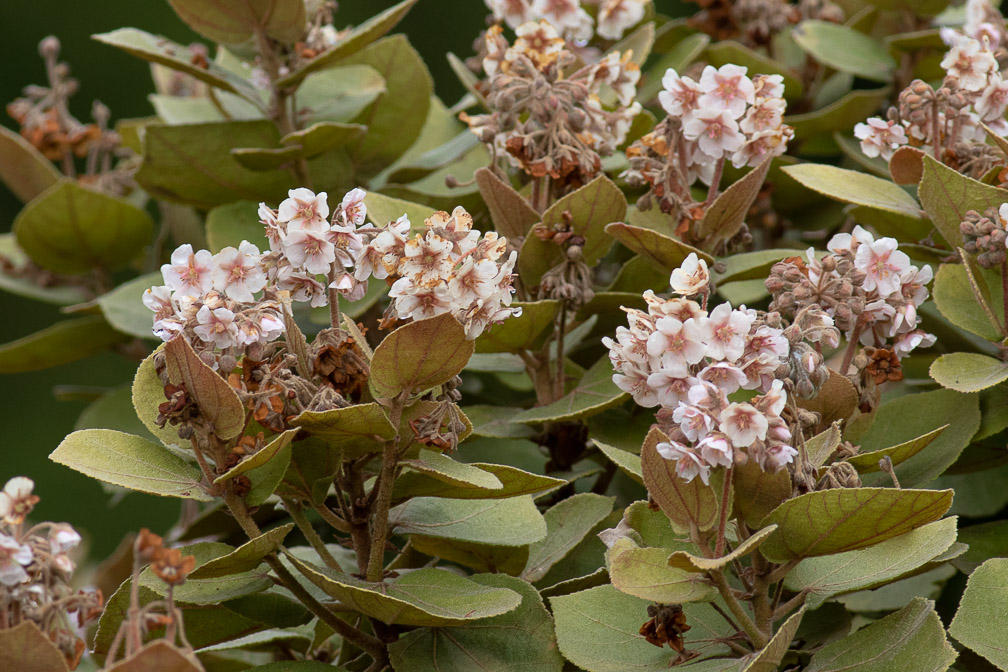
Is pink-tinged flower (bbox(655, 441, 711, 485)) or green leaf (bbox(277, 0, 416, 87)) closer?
pink-tinged flower (bbox(655, 441, 711, 485))

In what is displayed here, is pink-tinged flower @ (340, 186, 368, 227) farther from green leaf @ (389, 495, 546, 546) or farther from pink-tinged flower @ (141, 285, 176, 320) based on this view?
green leaf @ (389, 495, 546, 546)

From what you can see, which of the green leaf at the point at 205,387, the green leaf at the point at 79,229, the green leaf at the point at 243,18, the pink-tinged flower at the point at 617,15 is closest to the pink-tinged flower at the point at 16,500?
the green leaf at the point at 205,387

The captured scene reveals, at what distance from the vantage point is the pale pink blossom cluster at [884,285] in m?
1.07

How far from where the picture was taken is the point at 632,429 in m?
1.33

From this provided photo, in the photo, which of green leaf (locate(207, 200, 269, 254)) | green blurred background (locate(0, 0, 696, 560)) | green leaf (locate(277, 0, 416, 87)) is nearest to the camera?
green leaf (locate(277, 0, 416, 87))

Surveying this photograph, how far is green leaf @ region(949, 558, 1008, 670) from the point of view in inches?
39.0

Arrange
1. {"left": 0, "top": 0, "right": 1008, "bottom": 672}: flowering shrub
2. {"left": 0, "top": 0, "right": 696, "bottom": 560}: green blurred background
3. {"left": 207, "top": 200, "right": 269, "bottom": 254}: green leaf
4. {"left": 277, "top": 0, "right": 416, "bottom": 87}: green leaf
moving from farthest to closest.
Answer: {"left": 0, "top": 0, "right": 696, "bottom": 560}: green blurred background, {"left": 207, "top": 200, "right": 269, "bottom": 254}: green leaf, {"left": 277, "top": 0, "right": 416, "bottom": 87}: green leaf, {"left": 0, "top": 0, "right": 1008, "bottom": 672}: flowering shrub

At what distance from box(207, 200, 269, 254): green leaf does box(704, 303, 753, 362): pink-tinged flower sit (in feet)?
2.59

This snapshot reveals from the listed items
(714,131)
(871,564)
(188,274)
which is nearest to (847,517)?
(871,564)

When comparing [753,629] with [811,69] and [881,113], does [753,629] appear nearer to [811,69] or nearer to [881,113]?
[881,113]

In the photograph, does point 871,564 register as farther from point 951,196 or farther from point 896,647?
point 951,196

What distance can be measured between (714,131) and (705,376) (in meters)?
0.38

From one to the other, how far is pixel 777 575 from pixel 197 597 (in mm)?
515

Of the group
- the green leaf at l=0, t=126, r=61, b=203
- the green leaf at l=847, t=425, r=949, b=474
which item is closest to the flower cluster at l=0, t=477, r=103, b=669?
the green leaf at l=847, t=425, r=949, b=474
